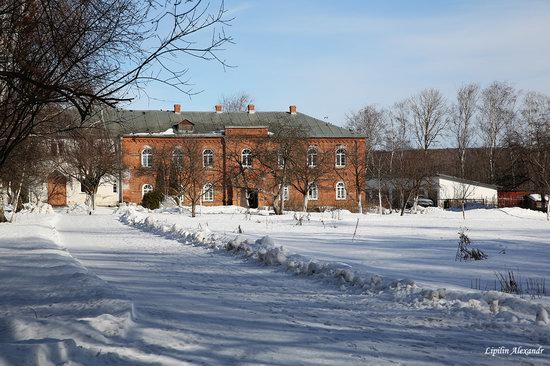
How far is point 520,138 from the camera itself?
194 feet

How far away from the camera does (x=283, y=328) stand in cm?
763

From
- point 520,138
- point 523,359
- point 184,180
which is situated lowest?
point 523,359

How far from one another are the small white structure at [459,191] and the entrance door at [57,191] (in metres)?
39.4

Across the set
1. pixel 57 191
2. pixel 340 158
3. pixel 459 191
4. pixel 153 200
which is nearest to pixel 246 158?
pixel 153 200

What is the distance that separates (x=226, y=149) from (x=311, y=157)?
12464mm

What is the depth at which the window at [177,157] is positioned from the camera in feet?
175

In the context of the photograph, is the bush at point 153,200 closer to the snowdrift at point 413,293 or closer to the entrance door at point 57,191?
the entrance door at point 57,191

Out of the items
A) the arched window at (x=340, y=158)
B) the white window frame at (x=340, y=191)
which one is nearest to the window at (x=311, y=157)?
the arched window at (x=340, y=158)

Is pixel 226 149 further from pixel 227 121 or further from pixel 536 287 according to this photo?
pixel 536 287

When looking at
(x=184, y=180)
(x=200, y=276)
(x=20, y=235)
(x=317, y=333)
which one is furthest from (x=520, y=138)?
(x=317, y=333)

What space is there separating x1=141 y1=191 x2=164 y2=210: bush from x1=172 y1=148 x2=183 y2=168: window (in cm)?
343

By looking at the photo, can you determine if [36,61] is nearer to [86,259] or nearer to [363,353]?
[363,353]

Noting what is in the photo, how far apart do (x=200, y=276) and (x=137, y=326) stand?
4.84m

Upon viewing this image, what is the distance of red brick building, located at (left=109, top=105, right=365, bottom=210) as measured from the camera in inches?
2362
